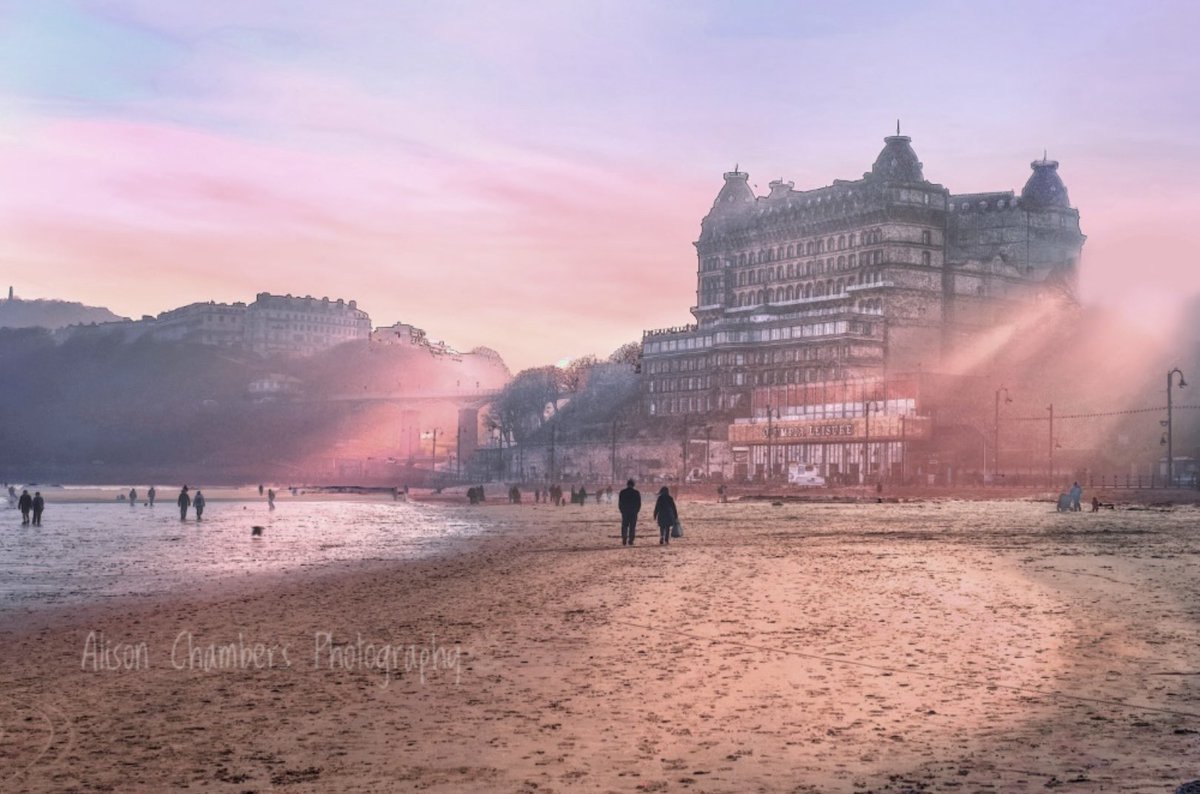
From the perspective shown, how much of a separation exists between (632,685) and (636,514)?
88.7 ft

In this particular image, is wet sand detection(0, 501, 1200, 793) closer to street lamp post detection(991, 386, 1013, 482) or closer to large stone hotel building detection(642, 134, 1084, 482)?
street lamp post detection(991, 386, 1013, 482)

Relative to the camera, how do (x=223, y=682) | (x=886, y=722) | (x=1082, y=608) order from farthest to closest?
1. (x=1082, y=608)
2. (x=223, y=682)
3. (x=886, y=722)

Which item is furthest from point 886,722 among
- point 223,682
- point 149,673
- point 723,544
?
point 723,544

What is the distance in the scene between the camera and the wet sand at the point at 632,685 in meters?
13.5

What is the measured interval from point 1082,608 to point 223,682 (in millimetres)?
16206

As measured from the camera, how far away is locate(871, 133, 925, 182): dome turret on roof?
17725cm

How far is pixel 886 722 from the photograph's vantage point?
15531 millimetres

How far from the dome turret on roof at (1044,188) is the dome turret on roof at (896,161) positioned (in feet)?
63.5

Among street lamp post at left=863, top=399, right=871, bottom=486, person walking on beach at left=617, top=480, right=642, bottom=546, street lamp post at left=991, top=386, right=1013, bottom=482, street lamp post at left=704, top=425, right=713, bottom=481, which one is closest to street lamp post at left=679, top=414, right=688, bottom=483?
street lamp post at left=704, top=425, right=713, bottom=481

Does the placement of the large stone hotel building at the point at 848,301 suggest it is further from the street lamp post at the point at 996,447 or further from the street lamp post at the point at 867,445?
the street lamp post at the point at 996,447

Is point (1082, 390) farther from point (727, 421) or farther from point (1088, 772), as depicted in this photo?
point (1088, 772)

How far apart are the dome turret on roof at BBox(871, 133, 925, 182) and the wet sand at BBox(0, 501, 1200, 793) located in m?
149

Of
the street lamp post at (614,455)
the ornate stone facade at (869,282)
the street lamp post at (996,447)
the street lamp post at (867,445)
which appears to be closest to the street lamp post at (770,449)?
the street lamp post at (867,445)

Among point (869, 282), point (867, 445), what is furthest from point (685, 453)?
point (869, 282)
